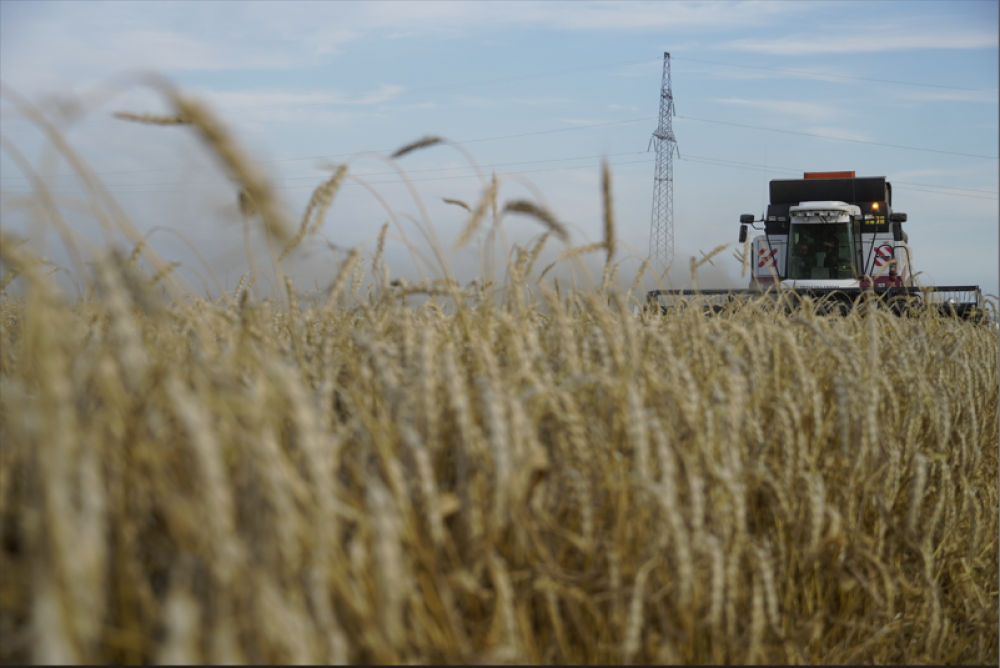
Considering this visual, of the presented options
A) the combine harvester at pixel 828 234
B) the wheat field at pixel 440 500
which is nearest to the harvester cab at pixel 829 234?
the combine harvester at pixel 828 234

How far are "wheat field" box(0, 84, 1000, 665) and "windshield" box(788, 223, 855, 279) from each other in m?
9.49

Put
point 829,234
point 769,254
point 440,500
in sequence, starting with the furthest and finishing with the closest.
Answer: point 769,254 → point 829,234 → point 440,500

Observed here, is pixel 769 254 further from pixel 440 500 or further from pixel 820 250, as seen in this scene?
pixel 440 500

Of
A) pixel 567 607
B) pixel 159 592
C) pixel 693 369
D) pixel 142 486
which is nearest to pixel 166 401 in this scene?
pixel 142 486

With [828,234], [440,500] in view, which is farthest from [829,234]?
[440,500]

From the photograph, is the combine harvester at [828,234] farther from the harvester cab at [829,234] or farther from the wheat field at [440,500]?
the wheat field at [440,500]

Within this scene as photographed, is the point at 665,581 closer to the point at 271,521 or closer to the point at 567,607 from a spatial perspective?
the point at 567,607

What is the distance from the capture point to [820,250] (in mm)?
10922

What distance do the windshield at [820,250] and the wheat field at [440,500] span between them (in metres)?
9.49

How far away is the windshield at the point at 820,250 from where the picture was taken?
35.6 ft

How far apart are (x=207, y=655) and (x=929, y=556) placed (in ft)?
4.95

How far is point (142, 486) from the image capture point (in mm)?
970

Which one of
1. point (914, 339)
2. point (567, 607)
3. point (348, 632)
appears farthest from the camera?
point (914, 339)

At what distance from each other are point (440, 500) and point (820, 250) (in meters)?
11.0
